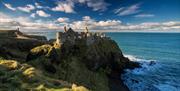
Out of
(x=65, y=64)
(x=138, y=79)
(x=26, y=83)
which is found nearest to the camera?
(x=26, y=83)

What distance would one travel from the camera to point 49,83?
28.0 metres

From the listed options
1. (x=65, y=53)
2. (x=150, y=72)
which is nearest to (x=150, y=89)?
(x=150, y=72)

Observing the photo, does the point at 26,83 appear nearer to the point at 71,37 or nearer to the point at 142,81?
the point at 71,37

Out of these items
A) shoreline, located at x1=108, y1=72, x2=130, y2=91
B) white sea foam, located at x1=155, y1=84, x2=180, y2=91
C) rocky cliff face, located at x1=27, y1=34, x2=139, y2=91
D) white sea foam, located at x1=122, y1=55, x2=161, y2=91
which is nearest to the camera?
rocky cliff face, located at x1=27, y1=34, x2=139, y2=91

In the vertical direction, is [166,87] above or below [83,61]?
below

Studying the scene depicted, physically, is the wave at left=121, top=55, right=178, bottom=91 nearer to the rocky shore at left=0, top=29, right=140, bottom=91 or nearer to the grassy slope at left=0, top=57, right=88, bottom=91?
the rocky shore at left=0, top=29, right=140, bottom=91

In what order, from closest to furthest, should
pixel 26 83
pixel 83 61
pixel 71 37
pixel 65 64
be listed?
pixel 26 83
pixel 65 64
pixel 83 61
pixel 71 37

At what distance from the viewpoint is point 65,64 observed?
50.9 m

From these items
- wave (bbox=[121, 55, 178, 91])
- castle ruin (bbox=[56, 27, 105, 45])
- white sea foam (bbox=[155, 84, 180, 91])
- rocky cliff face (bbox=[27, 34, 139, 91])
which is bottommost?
white sea foam (bbox=[155, 84, 180, 91])

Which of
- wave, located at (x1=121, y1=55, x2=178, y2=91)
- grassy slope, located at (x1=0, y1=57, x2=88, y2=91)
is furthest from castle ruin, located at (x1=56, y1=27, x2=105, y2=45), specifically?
grassy slope, located at (x1=0, y1=57, x2=88, y2=91)

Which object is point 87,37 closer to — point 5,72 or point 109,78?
point 109,78

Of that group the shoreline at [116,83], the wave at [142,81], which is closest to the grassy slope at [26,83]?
the shoreline at [116,83]

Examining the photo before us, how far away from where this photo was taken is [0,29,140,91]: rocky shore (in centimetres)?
2893

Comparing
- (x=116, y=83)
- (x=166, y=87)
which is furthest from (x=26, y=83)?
(x=166, y=87)
